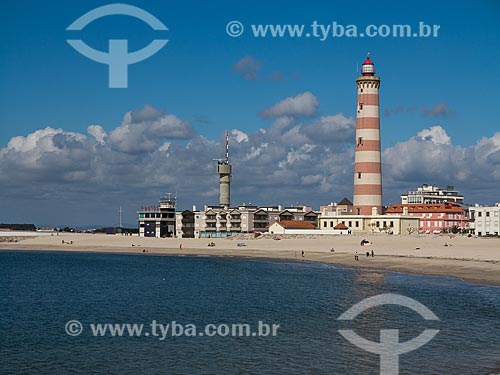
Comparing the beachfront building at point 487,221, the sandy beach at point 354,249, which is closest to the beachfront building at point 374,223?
the sandy beach at point 354,249

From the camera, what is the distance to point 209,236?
155375 millimetres

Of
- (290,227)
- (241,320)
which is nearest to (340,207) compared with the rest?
(290,227)

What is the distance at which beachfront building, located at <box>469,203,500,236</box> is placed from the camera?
140 metres

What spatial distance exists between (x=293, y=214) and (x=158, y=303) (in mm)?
103430

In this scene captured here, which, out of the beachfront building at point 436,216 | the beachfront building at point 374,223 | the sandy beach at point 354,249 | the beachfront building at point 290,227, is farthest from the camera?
the beachfront building at point 436,216

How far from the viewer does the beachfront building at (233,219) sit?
491 feet

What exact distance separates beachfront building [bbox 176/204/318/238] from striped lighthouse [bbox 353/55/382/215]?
3169 cm

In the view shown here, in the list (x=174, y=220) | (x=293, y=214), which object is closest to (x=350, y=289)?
(x=293, y=214)

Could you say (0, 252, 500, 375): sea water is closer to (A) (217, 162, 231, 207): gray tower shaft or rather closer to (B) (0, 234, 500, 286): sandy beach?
(B) (0, 234, 500, 286): sandy beach

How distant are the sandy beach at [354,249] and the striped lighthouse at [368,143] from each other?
8736 millimetres

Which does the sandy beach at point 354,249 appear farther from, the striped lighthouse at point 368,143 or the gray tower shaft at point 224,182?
the gray tower shaft at point 224,182

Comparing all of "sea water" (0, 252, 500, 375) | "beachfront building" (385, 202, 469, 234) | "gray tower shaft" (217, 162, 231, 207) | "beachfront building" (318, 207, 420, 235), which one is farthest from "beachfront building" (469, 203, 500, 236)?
"sea water" (0, 252, 500, 375)

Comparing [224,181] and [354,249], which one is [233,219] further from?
[354,249]

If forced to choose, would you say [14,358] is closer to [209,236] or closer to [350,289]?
[350,289]
